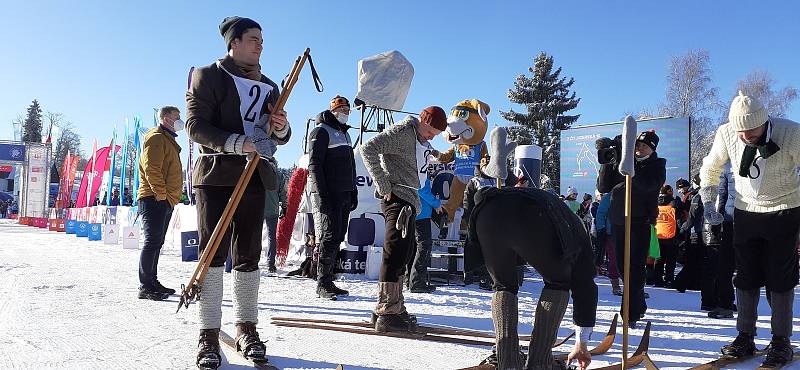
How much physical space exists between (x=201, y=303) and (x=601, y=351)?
93.2 inches

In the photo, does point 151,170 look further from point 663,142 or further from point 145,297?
point 663,142

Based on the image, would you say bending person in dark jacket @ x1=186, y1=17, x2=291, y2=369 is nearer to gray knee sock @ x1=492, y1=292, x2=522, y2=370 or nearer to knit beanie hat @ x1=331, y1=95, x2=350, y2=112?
gray knee sock @ x1=492, y1=292, x2=522, y2=370

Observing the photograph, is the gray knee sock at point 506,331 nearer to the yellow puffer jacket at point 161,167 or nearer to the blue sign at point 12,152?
the yellow puffer jacket at point 161,167

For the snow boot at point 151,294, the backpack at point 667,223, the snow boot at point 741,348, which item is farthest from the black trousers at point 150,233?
the backpack at point 667,223

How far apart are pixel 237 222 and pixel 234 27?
109 centimetres

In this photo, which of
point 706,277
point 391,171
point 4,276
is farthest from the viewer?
point 4,276

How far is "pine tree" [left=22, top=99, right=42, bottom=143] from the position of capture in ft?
228

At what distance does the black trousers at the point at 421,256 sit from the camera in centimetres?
634

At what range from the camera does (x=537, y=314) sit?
2537 mm

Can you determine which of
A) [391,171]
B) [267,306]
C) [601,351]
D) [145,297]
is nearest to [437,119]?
[391,171]

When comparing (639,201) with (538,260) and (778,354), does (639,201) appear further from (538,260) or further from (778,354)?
(538,260)

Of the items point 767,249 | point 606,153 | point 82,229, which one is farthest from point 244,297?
point 82,229

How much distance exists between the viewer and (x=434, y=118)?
13.8 ft

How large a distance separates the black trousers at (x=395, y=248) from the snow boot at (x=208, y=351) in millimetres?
→ 1476
